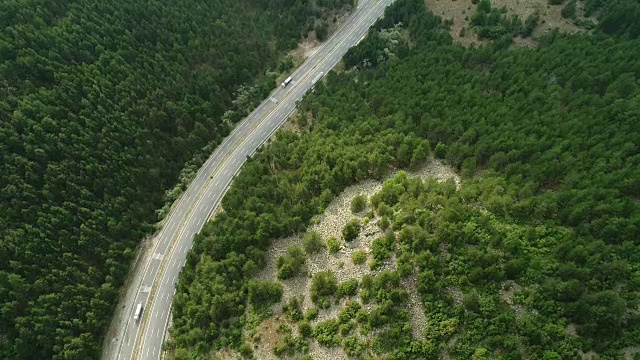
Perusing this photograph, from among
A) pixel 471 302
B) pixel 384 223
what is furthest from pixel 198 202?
pixel 471 302

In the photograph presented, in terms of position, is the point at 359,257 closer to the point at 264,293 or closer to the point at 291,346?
the point at 291,346

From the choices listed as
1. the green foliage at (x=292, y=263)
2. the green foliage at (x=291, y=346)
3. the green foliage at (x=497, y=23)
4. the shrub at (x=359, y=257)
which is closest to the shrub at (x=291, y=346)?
the green foliage at (x=291, y=346)

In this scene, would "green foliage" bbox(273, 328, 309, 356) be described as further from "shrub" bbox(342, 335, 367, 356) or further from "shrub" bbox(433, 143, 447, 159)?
"shrub" bbox(433, 143, 447, 159)

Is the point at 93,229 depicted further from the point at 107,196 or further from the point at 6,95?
the point at 6,95

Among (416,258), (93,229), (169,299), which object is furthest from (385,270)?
(93,229)

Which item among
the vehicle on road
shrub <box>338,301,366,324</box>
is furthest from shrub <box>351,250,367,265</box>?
the vehicle on road

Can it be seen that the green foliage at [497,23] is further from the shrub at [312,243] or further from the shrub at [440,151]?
the shrub at [312,243]
